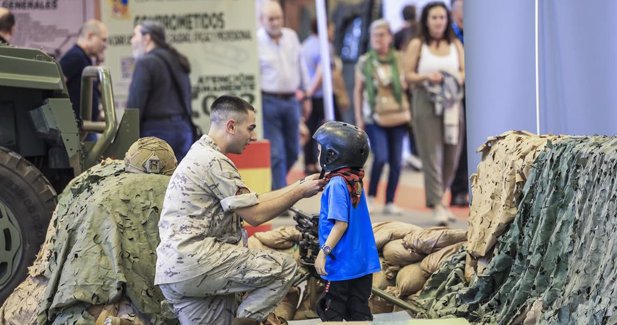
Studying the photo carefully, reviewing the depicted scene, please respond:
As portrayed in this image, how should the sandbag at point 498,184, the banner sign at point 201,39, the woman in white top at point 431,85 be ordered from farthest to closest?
the woman in white top at point 431,85 < the banner sign at point 201,39 < the sandbag at point 498,184

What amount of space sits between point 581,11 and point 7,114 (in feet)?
13.1

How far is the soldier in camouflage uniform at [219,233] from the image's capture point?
6598mm

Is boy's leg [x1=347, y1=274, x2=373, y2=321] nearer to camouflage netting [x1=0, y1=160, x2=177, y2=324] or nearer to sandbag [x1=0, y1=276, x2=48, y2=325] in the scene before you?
camouflage netting [x1=0, y1=160, x2=177, y2=324]

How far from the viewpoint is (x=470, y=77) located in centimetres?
947

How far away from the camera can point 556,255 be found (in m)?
6.71

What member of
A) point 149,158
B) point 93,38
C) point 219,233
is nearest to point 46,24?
point 93,38

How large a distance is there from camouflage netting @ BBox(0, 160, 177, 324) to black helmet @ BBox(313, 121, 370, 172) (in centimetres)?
118

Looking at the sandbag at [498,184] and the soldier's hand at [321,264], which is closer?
the soldier's hand at [321,264]

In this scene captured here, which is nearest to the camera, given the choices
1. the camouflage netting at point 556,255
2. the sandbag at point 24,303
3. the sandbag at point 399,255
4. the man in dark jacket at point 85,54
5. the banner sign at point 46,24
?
the camouflage netting at point 556,255

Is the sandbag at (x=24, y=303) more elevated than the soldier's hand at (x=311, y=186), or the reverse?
the soldier's hand at (x=311, y=186)

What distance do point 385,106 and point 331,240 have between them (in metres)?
6.79

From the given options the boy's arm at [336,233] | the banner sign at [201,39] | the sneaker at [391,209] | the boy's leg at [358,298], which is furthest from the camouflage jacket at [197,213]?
the sneaker at [391,209]

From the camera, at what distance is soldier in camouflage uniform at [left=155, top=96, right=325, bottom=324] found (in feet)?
21.6

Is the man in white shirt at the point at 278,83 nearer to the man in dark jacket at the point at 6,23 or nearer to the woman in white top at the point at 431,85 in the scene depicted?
the woman in white top at the point at 431,85
